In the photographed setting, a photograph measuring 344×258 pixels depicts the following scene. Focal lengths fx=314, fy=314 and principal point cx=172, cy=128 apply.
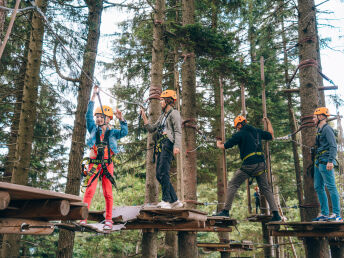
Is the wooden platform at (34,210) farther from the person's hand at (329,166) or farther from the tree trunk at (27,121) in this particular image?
the person's hand at (329,166)

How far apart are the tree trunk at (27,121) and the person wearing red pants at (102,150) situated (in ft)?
12.7

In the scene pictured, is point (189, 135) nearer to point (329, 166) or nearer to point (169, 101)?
point (169, 101)

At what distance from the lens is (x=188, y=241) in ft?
26.9

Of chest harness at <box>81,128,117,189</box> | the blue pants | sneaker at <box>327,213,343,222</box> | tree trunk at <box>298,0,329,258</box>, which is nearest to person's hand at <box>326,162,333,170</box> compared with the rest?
the blue pants

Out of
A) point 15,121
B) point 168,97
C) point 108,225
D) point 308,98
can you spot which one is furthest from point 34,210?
point 15,121

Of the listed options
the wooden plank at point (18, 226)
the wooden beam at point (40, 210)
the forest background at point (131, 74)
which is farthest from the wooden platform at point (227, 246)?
the wooden beam at point (40, 210)

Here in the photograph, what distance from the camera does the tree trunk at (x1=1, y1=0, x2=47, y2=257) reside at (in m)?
8.82

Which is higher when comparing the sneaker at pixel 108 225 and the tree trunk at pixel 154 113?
the tree trunk at pixel 154 113

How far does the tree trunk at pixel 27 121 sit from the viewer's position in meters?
8.82

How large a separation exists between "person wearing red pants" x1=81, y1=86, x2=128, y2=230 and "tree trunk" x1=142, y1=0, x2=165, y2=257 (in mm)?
1553

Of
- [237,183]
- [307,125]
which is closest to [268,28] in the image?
[307,125]

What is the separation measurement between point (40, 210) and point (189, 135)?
565cm

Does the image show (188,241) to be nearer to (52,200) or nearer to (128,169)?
(52,200)

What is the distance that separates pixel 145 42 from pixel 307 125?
7431 millimetres
